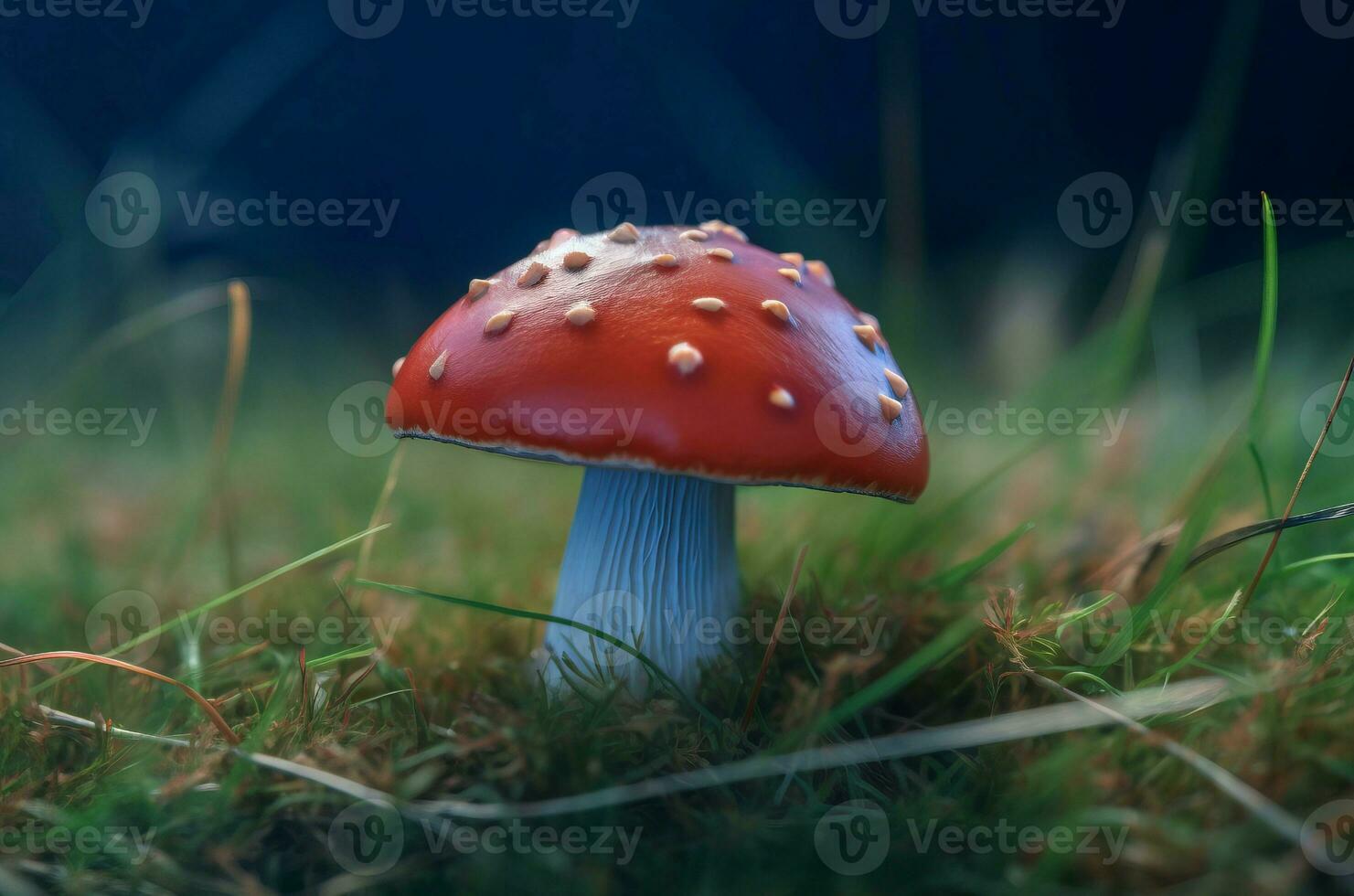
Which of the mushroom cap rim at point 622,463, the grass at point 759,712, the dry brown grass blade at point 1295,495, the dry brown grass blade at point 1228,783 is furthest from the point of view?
the dry brown grass blade at point 1295,495

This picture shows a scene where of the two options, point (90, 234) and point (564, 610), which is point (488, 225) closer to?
point (90, 234)

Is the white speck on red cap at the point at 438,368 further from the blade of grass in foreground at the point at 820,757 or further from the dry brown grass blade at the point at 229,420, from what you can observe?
the dry brown grass blade at the point at 229,420

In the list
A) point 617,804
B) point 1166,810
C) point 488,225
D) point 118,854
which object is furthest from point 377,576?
point 488,225

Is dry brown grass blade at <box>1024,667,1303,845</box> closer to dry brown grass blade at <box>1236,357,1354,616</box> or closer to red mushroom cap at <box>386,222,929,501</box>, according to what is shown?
dry brown grass blade at <box>1236,357,1354,616</box>

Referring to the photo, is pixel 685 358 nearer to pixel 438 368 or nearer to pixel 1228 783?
pixel 438 368

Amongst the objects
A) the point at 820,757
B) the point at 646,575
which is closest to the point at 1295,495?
the point at 820,757

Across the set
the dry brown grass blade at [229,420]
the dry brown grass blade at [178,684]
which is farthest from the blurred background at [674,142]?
the dry brown grass blade at [178,684]

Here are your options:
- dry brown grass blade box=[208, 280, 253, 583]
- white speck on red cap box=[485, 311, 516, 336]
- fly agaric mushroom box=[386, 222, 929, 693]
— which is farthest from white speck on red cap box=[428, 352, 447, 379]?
dry brown grass blade box=[208, 280, 253, 583]
